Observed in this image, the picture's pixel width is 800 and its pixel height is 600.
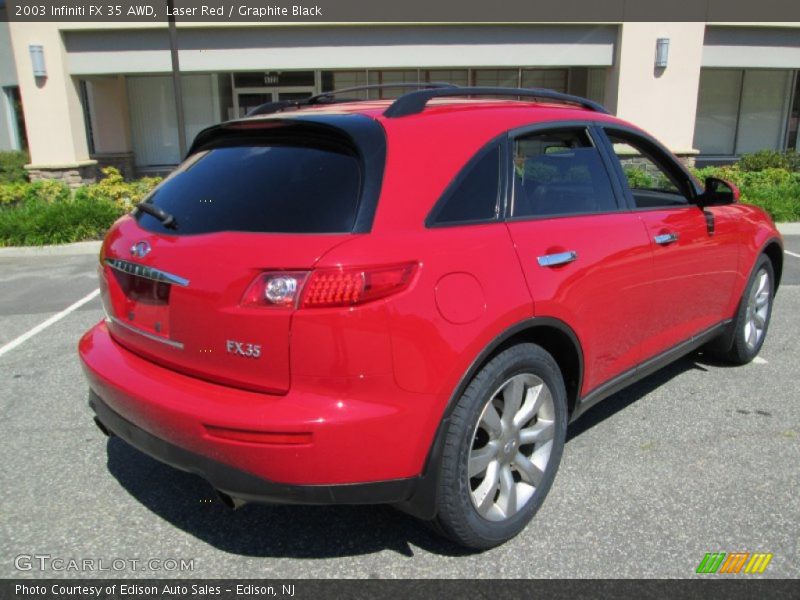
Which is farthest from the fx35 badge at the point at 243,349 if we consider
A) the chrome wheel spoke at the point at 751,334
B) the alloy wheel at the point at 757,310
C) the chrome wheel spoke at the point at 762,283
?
the chrome wheel spoke at the point at 762,283

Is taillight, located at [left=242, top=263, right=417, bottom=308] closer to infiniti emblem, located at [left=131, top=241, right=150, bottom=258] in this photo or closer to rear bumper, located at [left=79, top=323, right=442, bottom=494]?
rear bumper, located at [left=79, top=323, right=442, bottom=494]

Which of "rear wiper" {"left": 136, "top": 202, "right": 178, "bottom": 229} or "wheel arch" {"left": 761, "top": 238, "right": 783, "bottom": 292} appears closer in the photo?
"rear wiper" {"left": 136, "top": 202, "right": 178, "bottom": 229}

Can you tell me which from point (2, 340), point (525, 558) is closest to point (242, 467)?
point (525, 558)

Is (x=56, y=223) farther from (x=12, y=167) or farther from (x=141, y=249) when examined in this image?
→ (x=141, y=249)

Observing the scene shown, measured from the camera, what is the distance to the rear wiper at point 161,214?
8.57 ft

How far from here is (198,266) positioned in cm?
234

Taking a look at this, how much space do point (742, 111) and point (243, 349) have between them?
19.7m

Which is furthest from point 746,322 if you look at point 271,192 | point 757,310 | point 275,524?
point 271,192

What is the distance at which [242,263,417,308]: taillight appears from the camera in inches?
84.7

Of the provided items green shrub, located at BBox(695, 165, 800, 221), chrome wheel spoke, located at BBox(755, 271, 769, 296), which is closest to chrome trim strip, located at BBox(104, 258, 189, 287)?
chrome wheel spoke, located at BBox(755, 271, 769, 296)

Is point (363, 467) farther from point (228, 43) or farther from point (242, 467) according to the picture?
point (228, 43)

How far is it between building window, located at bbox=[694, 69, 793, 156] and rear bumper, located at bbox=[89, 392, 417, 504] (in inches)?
723
